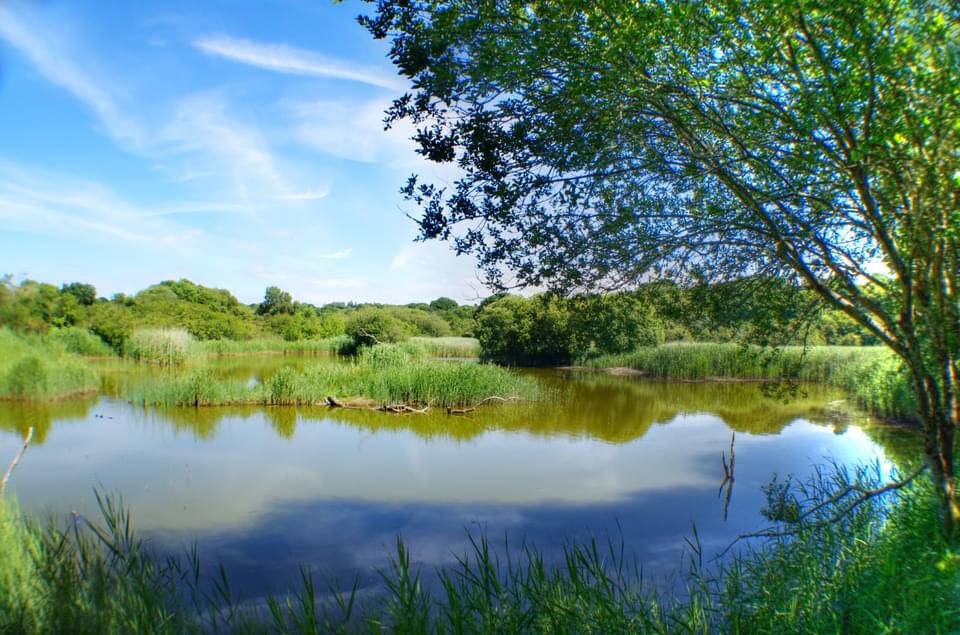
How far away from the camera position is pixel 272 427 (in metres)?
10.7

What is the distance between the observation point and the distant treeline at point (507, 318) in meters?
4.05

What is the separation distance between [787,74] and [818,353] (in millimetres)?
16563

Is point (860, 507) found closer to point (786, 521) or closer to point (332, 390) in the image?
point (786, 521)

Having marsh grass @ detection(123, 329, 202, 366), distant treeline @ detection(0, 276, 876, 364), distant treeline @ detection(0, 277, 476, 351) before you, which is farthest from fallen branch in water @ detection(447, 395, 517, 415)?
marsh grass @ detection(123, 329, 202, 366)

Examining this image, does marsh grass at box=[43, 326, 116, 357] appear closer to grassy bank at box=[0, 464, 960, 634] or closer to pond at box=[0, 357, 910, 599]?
pond at box=[0, 357, 910, 599]

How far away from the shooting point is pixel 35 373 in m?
12.4

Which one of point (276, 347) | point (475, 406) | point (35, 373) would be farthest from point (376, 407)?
point (276, 347)

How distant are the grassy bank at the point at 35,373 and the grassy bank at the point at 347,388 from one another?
4.73 feet

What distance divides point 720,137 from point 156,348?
21599mm

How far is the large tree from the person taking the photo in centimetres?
293

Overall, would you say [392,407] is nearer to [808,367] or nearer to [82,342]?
[808,367]

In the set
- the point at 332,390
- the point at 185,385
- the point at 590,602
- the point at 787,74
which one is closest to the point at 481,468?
the point at 590,602

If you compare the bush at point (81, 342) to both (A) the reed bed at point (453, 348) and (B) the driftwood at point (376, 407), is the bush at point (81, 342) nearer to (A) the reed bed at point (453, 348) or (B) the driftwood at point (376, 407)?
(B) the driftwood at point (376, 407)

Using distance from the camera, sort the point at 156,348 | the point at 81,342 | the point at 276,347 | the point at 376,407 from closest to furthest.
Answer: the point at 376,407 → the point at 81,342 → the point at 156,348 → the point at 276,347
